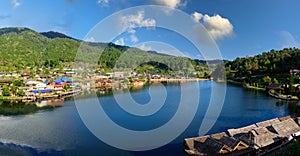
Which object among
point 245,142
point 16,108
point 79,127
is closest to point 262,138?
point 245,142

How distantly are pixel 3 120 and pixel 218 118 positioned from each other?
10665mm

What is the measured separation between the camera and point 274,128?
7.60 metres

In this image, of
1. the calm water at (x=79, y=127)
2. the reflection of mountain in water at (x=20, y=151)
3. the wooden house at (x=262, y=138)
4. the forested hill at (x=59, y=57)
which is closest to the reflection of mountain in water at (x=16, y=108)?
the calm water at (x=79, y=127)

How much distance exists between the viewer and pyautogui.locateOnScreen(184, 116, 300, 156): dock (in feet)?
21.4

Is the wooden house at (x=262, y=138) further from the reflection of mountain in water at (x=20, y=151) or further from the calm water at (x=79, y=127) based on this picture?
the reflection of mountain in water at (x=20, y=151)

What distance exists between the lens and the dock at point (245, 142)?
21.4 ft

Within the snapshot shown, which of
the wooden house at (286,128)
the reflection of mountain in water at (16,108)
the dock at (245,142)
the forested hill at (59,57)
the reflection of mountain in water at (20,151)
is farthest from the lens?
the forested hill at (59,57)

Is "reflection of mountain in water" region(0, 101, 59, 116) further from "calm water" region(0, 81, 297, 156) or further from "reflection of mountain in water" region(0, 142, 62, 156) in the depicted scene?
"reflection of mountain in water" region(0, 142, 62, 156)

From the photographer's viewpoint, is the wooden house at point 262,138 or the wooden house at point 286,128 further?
the wooden house at point 286,128

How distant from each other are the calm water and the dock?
36.7 inches

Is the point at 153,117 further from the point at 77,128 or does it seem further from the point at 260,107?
the point at 260,107

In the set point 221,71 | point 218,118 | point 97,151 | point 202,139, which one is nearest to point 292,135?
point 202,139

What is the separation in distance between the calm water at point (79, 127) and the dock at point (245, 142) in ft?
3.06

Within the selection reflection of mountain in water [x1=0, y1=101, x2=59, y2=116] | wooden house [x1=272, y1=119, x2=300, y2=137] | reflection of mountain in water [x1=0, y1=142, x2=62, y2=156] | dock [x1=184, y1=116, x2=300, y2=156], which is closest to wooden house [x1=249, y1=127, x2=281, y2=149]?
dock [x1=184, y1=116, x2=300, y2=156]
